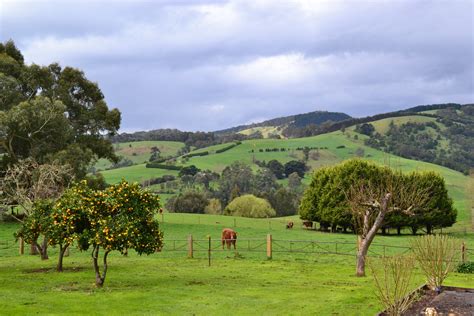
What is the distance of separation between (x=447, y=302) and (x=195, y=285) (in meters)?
10.8

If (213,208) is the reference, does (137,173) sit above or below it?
above

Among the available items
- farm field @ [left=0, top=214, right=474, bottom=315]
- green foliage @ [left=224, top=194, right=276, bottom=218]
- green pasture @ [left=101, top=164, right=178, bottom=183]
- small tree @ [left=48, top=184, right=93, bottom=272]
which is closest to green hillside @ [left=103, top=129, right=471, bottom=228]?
green pasture @ [left=101, top=164, right=178, bottom=183]

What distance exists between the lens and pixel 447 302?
19.0 meters

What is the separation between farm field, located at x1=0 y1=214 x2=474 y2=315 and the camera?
1881cm

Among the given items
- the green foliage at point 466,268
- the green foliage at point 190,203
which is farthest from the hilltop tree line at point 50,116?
the green foliage at point 190,203

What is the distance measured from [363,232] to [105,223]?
13.1 m

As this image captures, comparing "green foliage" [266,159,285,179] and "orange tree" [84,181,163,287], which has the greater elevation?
"green foliage" [266,159,285,179]

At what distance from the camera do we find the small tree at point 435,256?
20781mm

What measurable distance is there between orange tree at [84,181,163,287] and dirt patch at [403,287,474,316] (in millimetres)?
10881

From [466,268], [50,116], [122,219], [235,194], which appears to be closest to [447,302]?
[122,219]

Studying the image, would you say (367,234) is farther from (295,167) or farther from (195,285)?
(295,167)

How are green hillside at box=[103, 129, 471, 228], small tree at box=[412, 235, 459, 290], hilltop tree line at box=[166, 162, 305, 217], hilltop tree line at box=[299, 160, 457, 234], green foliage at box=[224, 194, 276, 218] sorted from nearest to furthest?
small tree at box=[412, 235, 459, 290]
hilltop tree line at box=[299, 160, 457, 234]
green foliage at box=[224, 194, 276, 218]
hilltop tree line at box=[166, 162, 305, 217]
green hillside at box=[103, 129, 471, 228]

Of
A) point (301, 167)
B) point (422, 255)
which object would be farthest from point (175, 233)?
point (301, 167)

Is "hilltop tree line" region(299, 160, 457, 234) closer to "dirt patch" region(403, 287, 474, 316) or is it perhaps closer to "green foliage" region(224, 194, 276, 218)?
"green foliage" region(224, 194, 276, 218)
